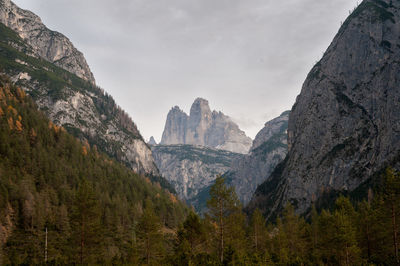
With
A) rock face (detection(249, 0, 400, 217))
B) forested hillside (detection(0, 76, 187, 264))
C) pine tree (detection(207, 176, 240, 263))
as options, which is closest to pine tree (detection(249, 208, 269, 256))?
forested hillside (detection(0, 76, 187, 264))

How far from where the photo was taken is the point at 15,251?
74000 mm

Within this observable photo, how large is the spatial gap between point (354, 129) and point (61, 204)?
6447 inches

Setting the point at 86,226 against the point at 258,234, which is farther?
the point at 258,234

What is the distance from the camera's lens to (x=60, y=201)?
105750mm

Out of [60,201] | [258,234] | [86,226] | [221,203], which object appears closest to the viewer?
[86,226]

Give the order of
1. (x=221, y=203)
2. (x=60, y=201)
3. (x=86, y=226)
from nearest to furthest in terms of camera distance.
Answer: (x=86, y=226) < (x=221, y=203) < (x=60, y=201)

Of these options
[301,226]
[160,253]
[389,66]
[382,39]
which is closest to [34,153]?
[160,253]

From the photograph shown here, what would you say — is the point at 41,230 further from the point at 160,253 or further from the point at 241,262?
the point at 241,262

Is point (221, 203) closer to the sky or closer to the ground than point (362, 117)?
closer to the ground

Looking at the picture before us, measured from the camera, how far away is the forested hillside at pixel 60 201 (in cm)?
4534

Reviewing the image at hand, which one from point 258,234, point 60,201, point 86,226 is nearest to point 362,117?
point 258,234

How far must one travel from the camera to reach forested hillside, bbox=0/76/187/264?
45344 millimetres

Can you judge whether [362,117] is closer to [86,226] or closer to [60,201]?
[60,201]

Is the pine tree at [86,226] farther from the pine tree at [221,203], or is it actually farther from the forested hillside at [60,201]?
the pine tree at [221,203]
